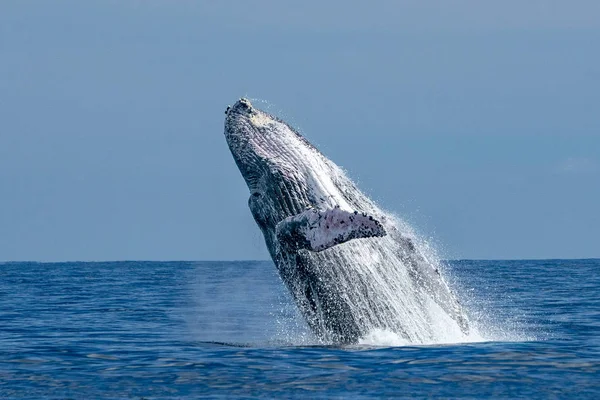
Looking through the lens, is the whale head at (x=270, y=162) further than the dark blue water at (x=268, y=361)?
Result: Yes

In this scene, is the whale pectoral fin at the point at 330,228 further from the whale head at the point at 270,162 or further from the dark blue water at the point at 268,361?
the whale head at the point at 270,162

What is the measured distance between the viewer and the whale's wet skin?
15.6m

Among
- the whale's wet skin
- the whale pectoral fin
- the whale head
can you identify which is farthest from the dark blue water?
the whale head

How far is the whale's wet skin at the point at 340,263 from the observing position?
15.6 m

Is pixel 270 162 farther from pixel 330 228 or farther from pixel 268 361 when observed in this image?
pixel 268 361

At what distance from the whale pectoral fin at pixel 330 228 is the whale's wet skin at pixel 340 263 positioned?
86 cm

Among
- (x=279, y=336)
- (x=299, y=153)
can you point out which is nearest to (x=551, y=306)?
(x=279, y=336)

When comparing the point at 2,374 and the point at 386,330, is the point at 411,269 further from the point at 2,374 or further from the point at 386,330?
the point at 2,374

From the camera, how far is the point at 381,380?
1216 centimetres

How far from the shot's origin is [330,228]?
13.9 metres

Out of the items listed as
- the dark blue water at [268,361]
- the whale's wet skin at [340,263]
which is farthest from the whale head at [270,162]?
the dark blue water at [268,361]

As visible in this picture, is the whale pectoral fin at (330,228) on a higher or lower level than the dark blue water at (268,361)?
higher

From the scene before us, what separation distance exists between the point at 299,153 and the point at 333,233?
2.76 m

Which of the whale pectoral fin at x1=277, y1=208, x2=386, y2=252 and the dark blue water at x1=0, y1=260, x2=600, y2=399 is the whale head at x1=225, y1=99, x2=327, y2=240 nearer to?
the whale pectoral fin at x1=277, y1=208, x2=386, y2=252
